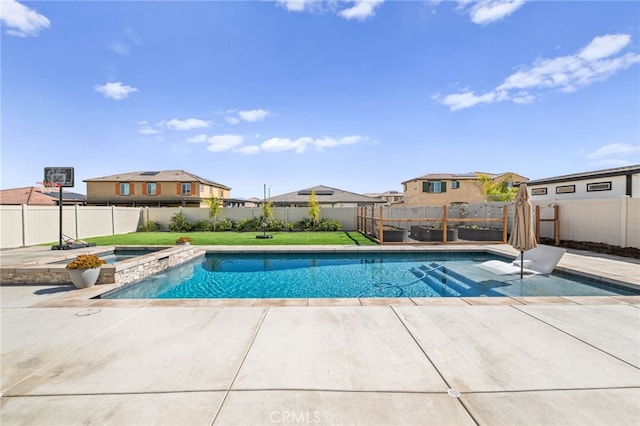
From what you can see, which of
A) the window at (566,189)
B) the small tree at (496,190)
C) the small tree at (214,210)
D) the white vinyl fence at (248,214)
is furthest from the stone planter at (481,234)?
the small tree at (496,190)

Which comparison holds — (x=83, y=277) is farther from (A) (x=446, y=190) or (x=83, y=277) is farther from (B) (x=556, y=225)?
(A) (x=446, y=190)

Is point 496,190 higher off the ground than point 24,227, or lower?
higher

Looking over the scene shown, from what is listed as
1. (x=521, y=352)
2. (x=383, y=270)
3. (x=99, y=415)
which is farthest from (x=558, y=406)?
(x=383, y=270)

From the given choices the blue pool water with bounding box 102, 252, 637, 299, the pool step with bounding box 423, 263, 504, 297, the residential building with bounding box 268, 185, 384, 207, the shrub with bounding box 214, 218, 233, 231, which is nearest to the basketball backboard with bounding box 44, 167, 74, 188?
the blue pool water with bounding box 102, 252, 637, 299

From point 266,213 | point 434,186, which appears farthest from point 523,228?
point 434,186

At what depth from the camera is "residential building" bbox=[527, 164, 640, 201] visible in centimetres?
1340

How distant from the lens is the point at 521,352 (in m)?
3.27

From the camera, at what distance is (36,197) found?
100ft

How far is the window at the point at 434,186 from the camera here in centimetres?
3366

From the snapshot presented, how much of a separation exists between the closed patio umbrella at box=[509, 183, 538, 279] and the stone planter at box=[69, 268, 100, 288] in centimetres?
1021

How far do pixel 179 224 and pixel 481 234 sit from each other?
64.5ft

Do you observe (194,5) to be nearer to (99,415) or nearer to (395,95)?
(395,95)

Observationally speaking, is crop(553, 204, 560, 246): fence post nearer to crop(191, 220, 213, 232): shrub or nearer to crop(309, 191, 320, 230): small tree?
crop(309, 191, 320, 230): small tree

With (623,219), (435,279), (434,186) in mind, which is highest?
(434,186)
